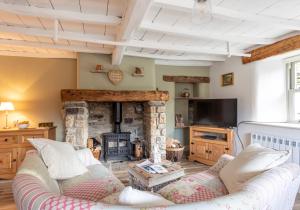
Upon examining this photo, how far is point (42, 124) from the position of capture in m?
4.06

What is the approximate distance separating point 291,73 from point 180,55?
2.07 metres

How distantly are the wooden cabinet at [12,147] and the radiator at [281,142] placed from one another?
3799mm

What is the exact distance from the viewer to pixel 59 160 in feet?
7.18

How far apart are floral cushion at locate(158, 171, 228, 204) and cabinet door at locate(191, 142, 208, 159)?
79.6 inches

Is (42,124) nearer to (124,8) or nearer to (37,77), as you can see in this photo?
(37,77)

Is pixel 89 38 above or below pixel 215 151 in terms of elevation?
above

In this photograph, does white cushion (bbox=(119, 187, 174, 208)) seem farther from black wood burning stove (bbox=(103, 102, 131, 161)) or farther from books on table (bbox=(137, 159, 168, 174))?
black wood burning stove (bbox=(103, 102, 131, 161))

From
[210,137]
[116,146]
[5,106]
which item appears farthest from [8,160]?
[210,137]

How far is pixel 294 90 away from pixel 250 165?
2680 millimetres

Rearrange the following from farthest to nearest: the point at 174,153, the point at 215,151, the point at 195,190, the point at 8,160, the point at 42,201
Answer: the point at 174,153, the point at 215,151, the point at 8,160, the point at 195,190, the point at 42,201

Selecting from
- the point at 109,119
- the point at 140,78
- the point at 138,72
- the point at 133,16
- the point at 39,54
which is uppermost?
the point at 39,54

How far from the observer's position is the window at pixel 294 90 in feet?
12.2

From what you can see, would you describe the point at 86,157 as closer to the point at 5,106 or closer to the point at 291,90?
the point at 5,106

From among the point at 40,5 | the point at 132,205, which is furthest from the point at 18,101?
the point at 132,205
